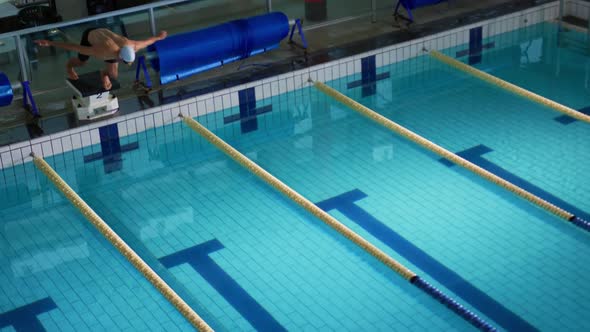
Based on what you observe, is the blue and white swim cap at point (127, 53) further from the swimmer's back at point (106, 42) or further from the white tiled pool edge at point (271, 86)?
the white tiled pool edge at point (271, 86)

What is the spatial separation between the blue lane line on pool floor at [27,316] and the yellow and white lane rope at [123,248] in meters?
0.63

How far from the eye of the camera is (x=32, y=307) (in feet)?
19.4

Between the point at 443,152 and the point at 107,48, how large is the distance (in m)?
2.97

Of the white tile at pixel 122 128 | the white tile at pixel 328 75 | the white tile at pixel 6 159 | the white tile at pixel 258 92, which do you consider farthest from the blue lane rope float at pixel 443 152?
the white tile at pixel 6 159

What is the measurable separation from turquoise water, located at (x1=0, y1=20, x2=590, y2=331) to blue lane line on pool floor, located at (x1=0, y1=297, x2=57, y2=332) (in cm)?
5

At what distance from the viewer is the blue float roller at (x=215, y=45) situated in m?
8.41

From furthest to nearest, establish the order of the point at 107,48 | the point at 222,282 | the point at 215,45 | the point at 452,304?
the point at 215,45 → the point at 107,48 → the point at 222,282 → the point at 452,304

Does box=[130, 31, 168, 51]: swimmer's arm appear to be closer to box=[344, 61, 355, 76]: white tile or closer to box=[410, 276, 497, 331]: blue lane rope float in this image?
box=[344, 61, 355, 76]: white tile

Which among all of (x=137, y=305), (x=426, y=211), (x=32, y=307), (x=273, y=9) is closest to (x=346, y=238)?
(x=426, y=211)

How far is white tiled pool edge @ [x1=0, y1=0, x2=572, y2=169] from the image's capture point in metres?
7.75

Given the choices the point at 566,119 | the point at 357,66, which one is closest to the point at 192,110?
the point at 357,66

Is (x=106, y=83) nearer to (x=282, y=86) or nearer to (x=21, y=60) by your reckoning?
(x=21, y=60)

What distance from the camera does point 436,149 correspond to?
7688 millimetres

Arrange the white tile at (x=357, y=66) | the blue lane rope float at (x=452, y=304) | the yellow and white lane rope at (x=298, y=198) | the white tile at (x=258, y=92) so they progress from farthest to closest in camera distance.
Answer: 1. the white tile at (x=357, y=66)
2. the white tile at (x=258, y=92)
3. the yellow and white lane rope at (x=298, y=198)
4. the blue lane rope float at (x=452, y=304)
